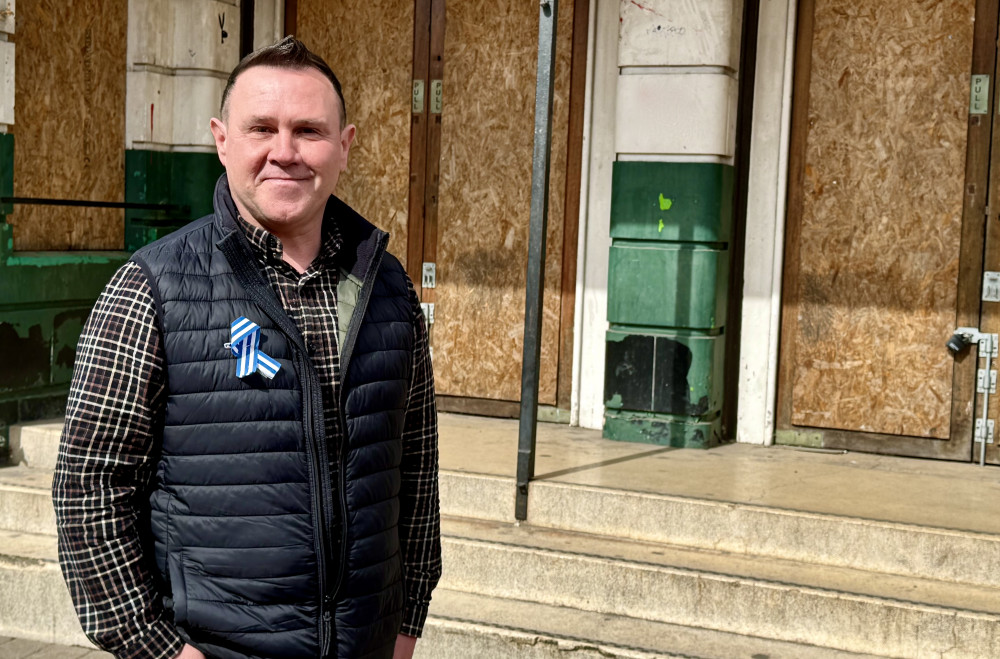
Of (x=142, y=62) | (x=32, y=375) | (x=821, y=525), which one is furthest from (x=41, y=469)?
(x=821, y=525)

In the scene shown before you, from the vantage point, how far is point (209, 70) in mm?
7535

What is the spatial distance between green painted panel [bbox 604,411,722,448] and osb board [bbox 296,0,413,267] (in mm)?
1797

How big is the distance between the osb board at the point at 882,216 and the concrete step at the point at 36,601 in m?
3.92

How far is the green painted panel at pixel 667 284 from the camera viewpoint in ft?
21.5

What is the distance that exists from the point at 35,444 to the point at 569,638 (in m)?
3.30

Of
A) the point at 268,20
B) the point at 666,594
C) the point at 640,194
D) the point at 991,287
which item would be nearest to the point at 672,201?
the point at 640,194

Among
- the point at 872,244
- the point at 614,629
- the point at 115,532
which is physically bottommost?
the point at 614,629

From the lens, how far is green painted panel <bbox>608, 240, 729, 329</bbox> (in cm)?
654

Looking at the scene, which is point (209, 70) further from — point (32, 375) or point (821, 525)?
point (821, 525)

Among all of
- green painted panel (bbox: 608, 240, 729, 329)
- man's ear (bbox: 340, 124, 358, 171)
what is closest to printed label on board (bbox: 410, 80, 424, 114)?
green painted panel (bbox: 608, 240, 729, 329)

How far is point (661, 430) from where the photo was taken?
6.67m

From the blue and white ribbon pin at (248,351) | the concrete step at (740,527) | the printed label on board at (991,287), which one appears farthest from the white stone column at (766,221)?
the blue and white ribbon pin at (248,351)

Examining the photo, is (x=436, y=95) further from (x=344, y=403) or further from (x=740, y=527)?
(x=344, y=403)

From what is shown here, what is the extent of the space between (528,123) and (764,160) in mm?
1399
